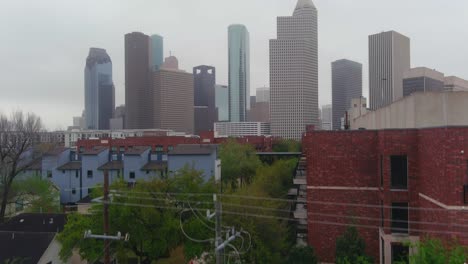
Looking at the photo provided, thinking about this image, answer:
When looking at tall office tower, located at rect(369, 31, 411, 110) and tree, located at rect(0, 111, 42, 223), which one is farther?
tall office tower, located at rect(369, 31, 411, 110)

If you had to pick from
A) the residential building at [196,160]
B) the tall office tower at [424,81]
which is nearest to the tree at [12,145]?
the residential building at [196,160]

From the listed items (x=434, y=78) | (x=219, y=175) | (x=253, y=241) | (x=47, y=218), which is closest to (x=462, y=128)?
(x=253, y=241)

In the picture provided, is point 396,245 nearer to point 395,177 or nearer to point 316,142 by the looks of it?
point 395,177

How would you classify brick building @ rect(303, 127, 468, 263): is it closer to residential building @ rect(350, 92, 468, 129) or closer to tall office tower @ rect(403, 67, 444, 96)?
residential building @ rect(350, 92, 468, 129)

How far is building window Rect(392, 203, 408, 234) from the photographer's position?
2344cm

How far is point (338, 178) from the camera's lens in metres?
26.0

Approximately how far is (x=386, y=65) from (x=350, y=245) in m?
144

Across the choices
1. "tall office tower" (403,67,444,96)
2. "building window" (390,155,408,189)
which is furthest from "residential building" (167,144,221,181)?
"tall office tower" (403,67,444,96)

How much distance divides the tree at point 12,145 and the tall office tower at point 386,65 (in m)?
119

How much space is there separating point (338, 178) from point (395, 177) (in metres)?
3.47

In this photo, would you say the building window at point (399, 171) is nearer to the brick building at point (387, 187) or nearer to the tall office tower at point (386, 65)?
the brick building at point (387, 187)

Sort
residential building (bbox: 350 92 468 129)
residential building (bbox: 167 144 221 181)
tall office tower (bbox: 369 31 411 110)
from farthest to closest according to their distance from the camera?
tall office tower (bbox: 369 31 411 110) < residential building (bbox: 167 144 221 181) < residential building (bbox: 350 92 468 129)

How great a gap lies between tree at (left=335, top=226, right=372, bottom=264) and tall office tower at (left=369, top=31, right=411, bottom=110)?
13121 centimetres

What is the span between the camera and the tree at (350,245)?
23.4m
